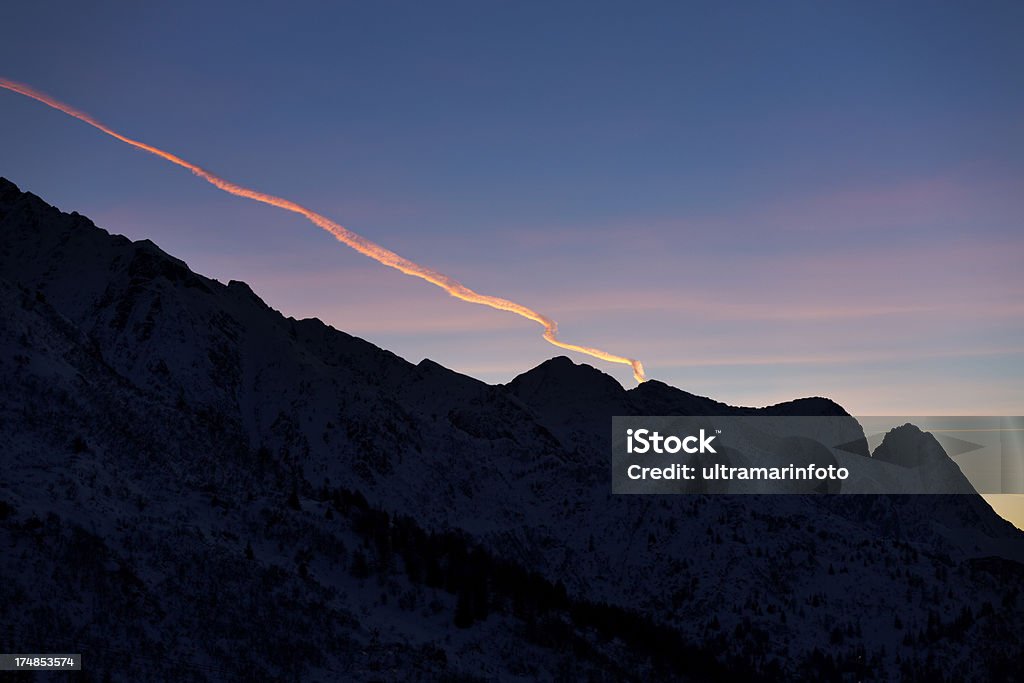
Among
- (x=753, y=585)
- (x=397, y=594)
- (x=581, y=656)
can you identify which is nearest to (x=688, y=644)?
(x=753, y=585)

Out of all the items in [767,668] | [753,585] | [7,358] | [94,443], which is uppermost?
[7,358]

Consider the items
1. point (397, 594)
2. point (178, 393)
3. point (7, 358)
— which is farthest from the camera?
→ point (178, 393)

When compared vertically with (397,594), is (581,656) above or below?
below

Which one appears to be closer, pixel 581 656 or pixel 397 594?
pixel 397 594

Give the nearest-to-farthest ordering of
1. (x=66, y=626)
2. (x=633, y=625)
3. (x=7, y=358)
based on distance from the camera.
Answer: (x=66, y=626), (x=7, y=358), (x=633, y=625)

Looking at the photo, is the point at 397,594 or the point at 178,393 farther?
the point at 178,393

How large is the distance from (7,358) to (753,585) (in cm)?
13949

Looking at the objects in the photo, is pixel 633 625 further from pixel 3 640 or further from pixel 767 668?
pixel 3 640

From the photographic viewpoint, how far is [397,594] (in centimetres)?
7175

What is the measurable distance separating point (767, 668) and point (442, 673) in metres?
111

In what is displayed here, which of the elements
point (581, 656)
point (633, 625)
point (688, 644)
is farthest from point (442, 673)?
point (688, 644)

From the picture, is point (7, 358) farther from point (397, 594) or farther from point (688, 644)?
point (688, 644)

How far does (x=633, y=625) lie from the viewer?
437 ft

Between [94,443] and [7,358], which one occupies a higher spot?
[7,358]
